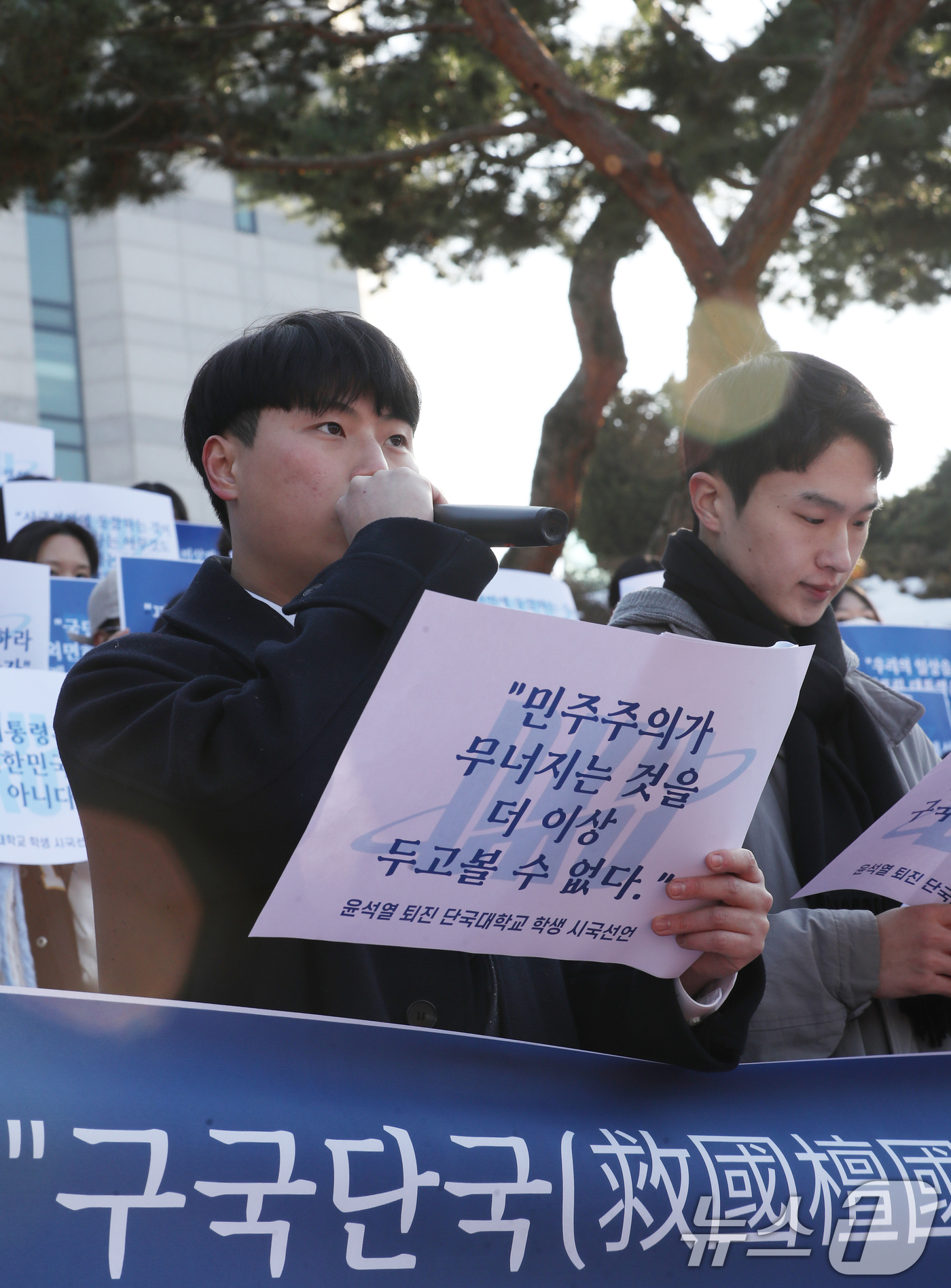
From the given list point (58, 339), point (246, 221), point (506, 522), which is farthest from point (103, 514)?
point (246, 221)

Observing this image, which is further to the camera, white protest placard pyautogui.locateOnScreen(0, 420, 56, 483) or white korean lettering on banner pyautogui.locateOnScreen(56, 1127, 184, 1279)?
white protest placard pyautogui.locateOnScreen(0, 420, 56, 483)

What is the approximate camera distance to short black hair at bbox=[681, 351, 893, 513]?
76.9 inches

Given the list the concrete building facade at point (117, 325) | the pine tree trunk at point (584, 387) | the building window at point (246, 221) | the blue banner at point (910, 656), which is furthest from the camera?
the building window at point (246, 221)

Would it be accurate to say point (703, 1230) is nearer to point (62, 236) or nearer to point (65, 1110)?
point (65, 1110)

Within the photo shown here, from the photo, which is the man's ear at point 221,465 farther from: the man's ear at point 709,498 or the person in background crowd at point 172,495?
the person in background crowd at point 172,495

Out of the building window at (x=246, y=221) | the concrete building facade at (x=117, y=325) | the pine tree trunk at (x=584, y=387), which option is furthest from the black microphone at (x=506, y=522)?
the building window at (x=246, y=221)

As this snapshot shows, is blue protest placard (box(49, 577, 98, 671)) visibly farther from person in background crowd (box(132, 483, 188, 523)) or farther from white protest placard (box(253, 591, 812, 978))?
white protest placard (box(253, 591, 812, 978))

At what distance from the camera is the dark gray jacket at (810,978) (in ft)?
5.41

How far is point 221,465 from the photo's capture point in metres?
1.63

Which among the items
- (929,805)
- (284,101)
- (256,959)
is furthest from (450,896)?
(284,101)

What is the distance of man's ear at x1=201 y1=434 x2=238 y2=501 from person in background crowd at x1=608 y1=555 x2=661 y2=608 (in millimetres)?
3027

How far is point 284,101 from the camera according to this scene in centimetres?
830

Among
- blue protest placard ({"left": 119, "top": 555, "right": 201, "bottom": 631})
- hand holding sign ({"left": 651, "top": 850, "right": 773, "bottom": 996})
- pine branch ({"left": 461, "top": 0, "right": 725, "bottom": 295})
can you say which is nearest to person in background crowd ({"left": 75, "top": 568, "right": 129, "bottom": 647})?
blue protest placard ({"left": 119, "top": 555, "right": 201, "bottom": 631})

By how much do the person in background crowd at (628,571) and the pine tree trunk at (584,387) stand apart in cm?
458
